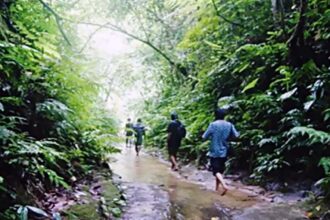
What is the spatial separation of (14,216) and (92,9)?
2070 centimetres

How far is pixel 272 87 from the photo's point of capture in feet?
35.7

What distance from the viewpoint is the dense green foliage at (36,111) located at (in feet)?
16.7

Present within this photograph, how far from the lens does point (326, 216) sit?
6.18 metres

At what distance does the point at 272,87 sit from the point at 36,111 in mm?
6336

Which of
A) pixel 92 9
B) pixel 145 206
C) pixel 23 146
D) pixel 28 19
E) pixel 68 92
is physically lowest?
pixel 145 206

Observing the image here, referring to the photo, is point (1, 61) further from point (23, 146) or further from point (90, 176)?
point (90, 176)

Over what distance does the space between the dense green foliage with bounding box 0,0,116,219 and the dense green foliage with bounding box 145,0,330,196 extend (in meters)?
3.86

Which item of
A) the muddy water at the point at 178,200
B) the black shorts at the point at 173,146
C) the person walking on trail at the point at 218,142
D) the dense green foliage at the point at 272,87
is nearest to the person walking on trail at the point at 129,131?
the muddy water at the point at 178,200

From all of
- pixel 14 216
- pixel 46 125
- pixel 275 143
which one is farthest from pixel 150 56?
pixel 14 216

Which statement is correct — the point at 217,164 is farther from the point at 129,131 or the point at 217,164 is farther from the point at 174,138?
the point at 129,131

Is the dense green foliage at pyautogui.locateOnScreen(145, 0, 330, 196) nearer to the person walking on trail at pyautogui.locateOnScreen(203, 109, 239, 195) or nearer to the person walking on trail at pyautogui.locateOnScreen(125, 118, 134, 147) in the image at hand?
the person walking on trail at pyautogui.locateOnScreen(203, 109, 239, 195)

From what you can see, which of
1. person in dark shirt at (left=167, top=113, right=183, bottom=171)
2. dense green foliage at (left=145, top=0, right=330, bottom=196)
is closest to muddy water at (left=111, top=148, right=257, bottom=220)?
dense green foliage at (left=145, top=0, right=330, bottom=196)

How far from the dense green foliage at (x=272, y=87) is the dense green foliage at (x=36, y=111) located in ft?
12.7

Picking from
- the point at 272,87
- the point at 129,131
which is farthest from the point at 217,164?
the point at 129,131
